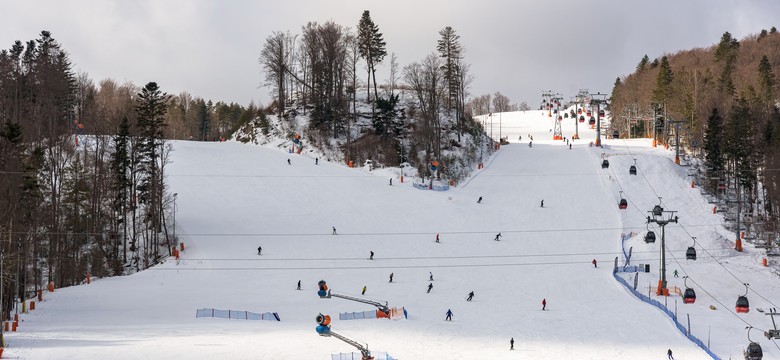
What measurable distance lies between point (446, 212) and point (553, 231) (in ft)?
32.6

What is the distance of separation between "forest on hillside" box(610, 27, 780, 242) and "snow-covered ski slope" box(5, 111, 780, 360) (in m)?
5.40

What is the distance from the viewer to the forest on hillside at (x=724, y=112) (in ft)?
238

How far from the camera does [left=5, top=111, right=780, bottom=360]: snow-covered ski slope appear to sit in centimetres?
3734

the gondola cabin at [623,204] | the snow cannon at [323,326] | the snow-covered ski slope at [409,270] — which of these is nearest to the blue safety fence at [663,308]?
the snow-covered ski slope at [409,270]

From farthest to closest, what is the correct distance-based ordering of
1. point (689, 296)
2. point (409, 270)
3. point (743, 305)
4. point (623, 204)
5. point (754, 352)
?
point (623, 204), point (409, 270), point (689, 296), point (743, 305), point (754, 352)

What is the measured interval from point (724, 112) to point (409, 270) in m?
57.7

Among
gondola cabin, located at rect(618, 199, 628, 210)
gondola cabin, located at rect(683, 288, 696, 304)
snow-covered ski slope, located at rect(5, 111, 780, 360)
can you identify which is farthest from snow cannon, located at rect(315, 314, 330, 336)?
gondola cabin, located at rect(618, 199, 628, 210)

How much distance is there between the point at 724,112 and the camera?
9262 centimetres

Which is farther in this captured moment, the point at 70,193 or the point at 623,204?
the point at 623,204

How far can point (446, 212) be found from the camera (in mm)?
67438

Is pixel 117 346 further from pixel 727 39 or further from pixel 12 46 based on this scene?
pixel 727 39

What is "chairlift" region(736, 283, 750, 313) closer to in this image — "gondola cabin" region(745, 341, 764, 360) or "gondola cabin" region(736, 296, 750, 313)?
"gondola cabin" region(736, 296, 750, 313)

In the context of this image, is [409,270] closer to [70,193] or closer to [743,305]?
[743,305]

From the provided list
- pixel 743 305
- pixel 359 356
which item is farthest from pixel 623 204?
pixel 359 356
